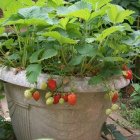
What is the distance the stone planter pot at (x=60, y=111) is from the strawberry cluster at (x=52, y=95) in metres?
0.04

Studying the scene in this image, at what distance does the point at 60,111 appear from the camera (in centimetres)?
206

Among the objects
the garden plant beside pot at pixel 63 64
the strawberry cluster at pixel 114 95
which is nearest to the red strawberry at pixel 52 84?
the garden plant beside pot at pixel 63 64

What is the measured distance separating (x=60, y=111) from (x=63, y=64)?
0.85 ft

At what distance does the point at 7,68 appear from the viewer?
2098 millimetres

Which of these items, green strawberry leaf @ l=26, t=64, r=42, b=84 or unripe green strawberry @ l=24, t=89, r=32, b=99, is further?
unripe green strawberry @ l=24, t=89, r=32, b=99

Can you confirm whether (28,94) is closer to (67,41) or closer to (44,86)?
(44,86)

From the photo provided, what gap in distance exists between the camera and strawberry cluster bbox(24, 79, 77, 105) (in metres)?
1.89

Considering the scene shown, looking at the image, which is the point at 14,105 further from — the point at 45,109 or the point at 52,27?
the point at 52,27

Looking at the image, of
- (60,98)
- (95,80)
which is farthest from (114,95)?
(60,98)

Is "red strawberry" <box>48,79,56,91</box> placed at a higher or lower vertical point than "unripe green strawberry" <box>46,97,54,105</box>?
higher

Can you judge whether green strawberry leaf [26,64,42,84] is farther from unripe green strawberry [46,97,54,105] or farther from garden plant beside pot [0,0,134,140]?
unripe green strawberry [46,97,54,105]

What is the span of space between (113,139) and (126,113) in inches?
26.0

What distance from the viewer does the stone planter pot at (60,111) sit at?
A: 2.00 meters

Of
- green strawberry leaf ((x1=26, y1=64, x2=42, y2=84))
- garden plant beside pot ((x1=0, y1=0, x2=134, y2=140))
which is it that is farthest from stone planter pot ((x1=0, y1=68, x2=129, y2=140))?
green strawberry leaf ((x1=26, y1=64, x2=42, y2=84))
